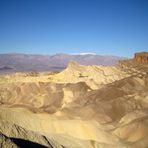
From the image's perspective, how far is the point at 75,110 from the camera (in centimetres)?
3597

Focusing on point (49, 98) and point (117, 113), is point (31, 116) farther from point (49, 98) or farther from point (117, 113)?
point (49, 98)

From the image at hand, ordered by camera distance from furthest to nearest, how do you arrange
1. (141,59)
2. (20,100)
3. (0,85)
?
(141,59), (0,85), (20,100)

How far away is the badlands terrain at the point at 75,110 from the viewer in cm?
1731

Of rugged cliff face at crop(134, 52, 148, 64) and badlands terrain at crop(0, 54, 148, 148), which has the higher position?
rugged cliff face at crop(134, 52, 148, 64)

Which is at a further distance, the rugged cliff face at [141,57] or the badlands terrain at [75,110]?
the rugged cliff face at [141,57]

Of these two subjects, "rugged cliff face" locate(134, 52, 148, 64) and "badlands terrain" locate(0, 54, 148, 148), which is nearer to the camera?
"badlands terrain" locate(0, 54, 148, 148)

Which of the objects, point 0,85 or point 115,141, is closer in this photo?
point 115,141

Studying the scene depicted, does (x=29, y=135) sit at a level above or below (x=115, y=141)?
above

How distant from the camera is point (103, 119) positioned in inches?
1314

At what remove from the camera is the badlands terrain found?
17.3 meters

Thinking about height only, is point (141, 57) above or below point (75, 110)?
above

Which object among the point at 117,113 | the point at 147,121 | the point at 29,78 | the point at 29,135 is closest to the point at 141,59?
the point at 29,78

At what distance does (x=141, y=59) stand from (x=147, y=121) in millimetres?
68057

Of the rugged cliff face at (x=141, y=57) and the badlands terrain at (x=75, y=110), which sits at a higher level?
the rugged cliff face at (x=141, y=57)
